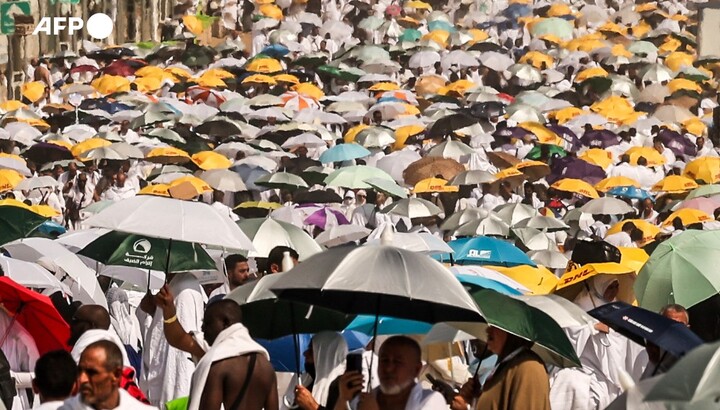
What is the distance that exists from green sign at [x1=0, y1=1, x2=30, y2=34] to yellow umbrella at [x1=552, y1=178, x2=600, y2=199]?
65.2 ft

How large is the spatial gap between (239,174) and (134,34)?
2860 cm

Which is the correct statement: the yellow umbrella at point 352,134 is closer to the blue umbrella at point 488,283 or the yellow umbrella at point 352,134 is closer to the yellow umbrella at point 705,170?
the yellow umbrella at point 705,170

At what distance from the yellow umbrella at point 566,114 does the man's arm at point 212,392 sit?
2418cm

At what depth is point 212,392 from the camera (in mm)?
9055

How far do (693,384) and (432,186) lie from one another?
16522 mm

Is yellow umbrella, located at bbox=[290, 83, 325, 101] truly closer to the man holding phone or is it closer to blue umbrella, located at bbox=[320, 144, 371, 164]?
blue umbrella, located at bbox=[320, 144, 371, 164]

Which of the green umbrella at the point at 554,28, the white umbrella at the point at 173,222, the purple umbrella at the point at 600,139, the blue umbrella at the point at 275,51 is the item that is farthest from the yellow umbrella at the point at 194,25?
the white umbrella at the point at 173,222

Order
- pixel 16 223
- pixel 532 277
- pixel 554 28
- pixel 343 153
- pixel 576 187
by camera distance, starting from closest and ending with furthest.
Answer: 1. pixel 16 223
2. pixel 532 277
3. pixel 576 187
4. pixel 343 153
5. pixel 554 28

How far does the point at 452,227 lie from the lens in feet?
63.0

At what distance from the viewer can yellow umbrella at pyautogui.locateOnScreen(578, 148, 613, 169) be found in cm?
2689

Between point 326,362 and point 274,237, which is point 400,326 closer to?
point 326,362

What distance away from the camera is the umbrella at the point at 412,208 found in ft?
68.3

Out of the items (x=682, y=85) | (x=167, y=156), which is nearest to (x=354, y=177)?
(x=167, y=156)

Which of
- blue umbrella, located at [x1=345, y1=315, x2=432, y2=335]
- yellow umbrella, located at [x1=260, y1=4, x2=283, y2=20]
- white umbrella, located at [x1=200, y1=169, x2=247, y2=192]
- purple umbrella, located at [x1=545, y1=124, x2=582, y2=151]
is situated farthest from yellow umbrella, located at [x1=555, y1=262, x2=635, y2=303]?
yellow umbrella, located at [x1=260, y1=4, x2=283, y2=20]
